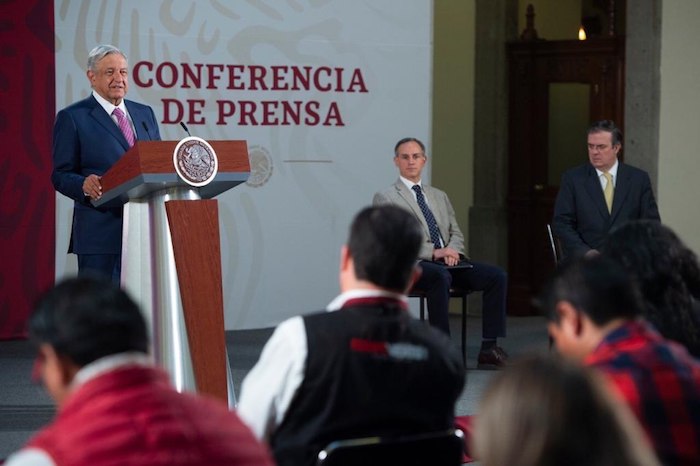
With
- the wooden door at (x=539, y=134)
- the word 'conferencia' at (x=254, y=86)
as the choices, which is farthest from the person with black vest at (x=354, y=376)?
the wooden door at (x=539, y=134)

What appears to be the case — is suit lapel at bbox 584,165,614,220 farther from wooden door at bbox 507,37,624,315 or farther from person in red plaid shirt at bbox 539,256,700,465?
person in red plaid shirt at bbox 539,256,700,465

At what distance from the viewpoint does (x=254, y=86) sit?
26.7 feet

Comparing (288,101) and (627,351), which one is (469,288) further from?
(627,351)

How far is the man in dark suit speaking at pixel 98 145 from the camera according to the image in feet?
16.5

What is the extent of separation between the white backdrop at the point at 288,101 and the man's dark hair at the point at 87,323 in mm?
5927

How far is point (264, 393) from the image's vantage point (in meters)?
2.64

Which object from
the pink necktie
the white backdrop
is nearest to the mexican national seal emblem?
the pink necktie

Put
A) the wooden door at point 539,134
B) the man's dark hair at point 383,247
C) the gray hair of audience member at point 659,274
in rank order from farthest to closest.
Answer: the wooden door at point 539,134
the gray hair of audience member at point 659,274
the man's dark hair at point 383,247

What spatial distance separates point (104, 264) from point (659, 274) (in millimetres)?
2634

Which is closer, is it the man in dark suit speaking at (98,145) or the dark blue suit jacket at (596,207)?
the man in dark suit speaking at (98,145)

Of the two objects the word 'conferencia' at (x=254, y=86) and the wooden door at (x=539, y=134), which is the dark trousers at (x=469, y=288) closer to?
the word 'conferencia' at (x=254, y=86)

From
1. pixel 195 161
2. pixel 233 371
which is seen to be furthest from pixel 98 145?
pixel 233 371

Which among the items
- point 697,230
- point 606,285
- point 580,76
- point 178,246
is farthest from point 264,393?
point 580,76

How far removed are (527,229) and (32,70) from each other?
4216mm
